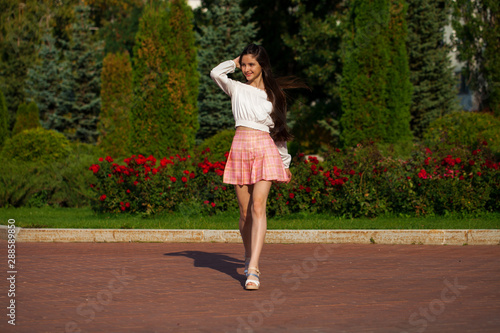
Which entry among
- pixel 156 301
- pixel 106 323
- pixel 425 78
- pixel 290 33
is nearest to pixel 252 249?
pixel 156 301

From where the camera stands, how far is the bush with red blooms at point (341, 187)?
12.1 meters

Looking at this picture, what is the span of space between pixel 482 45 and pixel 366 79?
29.6 feet

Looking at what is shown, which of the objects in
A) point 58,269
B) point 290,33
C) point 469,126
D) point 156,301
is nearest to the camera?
point 156,301

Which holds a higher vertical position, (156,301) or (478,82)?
(478,82)

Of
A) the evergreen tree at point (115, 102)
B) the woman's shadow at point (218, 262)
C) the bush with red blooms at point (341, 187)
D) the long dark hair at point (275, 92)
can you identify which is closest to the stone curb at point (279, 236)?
the woman's shadow at point (218, 262)

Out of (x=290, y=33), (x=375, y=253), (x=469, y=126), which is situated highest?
(x=290, y=33)

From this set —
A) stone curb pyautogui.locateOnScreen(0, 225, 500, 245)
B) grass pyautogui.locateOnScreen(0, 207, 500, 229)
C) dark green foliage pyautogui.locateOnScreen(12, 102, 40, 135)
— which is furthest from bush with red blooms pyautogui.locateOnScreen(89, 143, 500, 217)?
dark green foliage pyautogui.locateOnScreen(12, 102, 40, 135)

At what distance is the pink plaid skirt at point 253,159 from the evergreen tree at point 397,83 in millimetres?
13311

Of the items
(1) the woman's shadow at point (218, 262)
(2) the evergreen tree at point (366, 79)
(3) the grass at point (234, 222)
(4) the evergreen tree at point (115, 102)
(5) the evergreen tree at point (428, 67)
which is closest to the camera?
(1) the woman's shadow at point (218, 262)

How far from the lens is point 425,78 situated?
2909 centimetres

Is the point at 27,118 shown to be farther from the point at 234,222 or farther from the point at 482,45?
the point at 234,222

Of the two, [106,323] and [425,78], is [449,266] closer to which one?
[106,323]

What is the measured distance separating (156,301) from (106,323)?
2.82 ft

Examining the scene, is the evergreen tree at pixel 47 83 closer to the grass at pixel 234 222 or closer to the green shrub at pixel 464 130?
the green shrub at pixel 464 130
